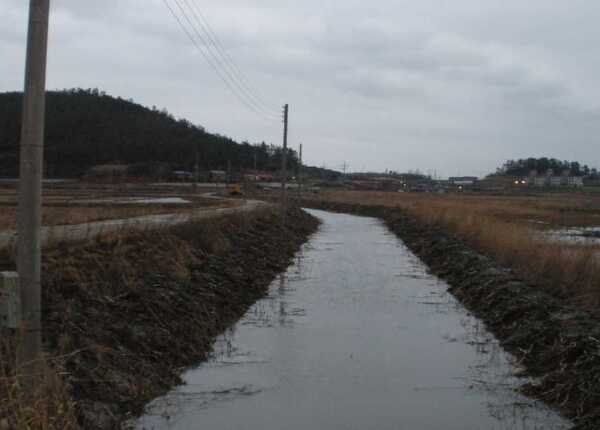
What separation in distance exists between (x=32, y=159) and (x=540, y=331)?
8714mm

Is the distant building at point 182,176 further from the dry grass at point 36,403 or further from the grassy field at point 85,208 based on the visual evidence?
the dry grass at point 36,403

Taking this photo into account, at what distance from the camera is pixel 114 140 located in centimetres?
12888

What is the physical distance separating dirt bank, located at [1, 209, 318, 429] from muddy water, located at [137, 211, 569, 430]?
40 cm

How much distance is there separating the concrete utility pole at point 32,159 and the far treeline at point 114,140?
96.3m

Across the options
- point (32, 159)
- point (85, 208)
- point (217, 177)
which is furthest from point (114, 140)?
point (32, 159)

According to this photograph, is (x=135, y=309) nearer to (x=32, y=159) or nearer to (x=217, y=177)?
(x=32, y=159)

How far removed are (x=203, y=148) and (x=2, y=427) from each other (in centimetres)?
13853

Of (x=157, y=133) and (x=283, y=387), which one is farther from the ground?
(x=157, y=133)

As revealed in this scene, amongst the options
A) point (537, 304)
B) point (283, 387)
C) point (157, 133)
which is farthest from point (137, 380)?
point (157, 133)

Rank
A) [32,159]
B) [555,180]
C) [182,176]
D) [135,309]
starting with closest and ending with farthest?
[32,159] → [135,309] → [182,176] → [555,180]

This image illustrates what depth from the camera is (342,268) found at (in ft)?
79.4

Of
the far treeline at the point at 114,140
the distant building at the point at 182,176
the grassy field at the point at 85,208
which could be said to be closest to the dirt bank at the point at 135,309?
the grassy field at the point at 85,208

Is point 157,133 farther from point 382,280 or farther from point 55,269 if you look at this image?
point 55,269

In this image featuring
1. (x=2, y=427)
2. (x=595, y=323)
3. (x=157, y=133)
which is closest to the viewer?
(x=2, y=427)
